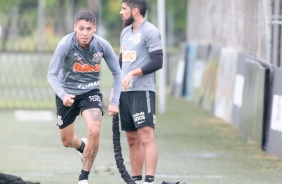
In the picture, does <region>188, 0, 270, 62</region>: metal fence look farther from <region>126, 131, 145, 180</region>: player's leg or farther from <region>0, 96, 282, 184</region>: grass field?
<region>126, 131, 145, 180</region>: player's leg

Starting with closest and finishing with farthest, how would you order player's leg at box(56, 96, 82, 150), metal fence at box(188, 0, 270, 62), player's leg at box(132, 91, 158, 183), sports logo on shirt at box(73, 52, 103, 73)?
1. player's leg at box(132, 91, 158, 183)
2. sports logo on shirt at box(73, 52, 103, 73)
3. player's leg at box(56, 96, 82, 150)
4. metal fence at box(188, 0, 270, 62)

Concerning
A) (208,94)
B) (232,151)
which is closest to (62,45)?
(232,151)

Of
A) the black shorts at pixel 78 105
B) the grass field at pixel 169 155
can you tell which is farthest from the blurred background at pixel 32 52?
the black shorts at pixel 78 105

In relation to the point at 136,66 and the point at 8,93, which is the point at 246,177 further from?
the point at 8,93

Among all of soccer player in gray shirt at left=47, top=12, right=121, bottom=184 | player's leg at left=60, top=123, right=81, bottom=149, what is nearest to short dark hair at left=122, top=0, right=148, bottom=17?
soccer player in gray shirt at left=47, top=12, right=121, bottom=184

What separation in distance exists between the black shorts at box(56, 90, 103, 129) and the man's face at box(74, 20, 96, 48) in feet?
2.19

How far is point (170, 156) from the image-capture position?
52.1 feet

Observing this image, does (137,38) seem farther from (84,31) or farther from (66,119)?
(66,119)

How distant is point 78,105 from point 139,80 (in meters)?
0.77

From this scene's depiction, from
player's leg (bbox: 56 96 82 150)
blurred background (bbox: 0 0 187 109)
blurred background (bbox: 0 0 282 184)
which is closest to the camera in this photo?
player's leg (bbox: 56 96 82 150)

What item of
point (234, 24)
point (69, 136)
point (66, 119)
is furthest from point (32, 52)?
point (66, 119)

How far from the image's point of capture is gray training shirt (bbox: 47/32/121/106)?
11453 millimetres

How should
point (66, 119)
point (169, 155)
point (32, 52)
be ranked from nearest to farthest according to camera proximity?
point (66, 119) → point (169, 155) → point (32, 52)

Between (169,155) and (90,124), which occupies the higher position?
(90,124)
